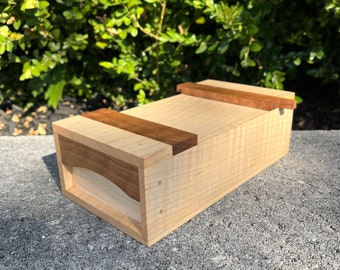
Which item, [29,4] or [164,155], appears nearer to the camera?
[164,155]

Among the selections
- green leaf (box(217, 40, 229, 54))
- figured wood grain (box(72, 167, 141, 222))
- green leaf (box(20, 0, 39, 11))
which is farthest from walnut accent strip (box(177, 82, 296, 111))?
green leaf (box(20, 0, 39, 11))

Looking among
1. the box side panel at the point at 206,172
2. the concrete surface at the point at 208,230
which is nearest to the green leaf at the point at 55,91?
the concrete surface at the point at 208,230

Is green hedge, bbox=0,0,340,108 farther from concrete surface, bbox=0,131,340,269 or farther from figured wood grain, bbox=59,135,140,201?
figured wood grain, bbox=59,135,140,201

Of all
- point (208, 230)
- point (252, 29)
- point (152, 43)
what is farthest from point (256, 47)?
point (208, 230)

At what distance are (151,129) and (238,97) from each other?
60 centimetres

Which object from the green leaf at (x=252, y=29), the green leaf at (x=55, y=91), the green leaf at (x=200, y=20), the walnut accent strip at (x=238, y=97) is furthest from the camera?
the green leaf at (x=55, y=91)

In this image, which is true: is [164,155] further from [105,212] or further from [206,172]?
[105,212]

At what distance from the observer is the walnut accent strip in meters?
1.92

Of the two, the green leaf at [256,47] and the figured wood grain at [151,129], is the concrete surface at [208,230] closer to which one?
the figured wood grain at [151,129]

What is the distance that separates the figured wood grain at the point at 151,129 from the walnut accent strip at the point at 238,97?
0.53 m

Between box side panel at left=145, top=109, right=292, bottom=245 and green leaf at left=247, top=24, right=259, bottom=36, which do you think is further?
green leaf at left=247, top=24, right=259, bottom=36

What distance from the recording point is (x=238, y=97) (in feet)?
6.52

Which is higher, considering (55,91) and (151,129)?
(151,129)

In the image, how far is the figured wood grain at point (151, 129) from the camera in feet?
4.78
